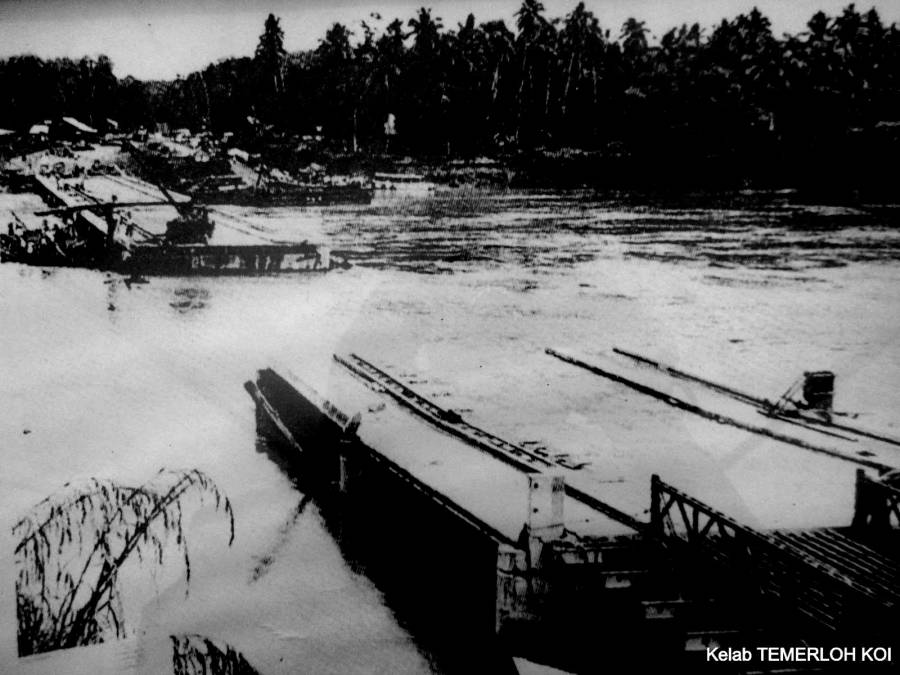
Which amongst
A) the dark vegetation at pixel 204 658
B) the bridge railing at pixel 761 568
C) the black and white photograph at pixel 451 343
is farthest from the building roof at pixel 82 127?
the bridge railing at pixel 761 568

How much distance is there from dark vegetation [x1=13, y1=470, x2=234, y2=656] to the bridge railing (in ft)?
7.20

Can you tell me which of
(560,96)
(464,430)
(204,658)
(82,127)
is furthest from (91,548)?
(560,96)

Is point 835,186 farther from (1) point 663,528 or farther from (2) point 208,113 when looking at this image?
(2) point 208,113

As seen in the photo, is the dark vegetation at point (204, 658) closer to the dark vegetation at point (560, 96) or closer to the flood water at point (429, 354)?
the flood water at point (429, 354)

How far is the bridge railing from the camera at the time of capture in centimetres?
268

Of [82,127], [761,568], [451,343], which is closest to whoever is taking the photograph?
[761,568]

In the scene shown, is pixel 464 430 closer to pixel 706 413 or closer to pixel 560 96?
pixel 706 413

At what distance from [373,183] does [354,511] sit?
7.98 feet

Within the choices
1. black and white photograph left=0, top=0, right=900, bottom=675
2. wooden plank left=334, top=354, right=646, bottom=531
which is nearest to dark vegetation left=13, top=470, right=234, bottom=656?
black and white photograph left=0, top=0, right=900, bottom=675

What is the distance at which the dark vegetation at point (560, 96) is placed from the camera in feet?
12.6

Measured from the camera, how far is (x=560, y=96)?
429cm

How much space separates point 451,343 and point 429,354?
0.16 metres

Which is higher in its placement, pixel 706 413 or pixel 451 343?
pixel 451 343

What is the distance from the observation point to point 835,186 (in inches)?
181
